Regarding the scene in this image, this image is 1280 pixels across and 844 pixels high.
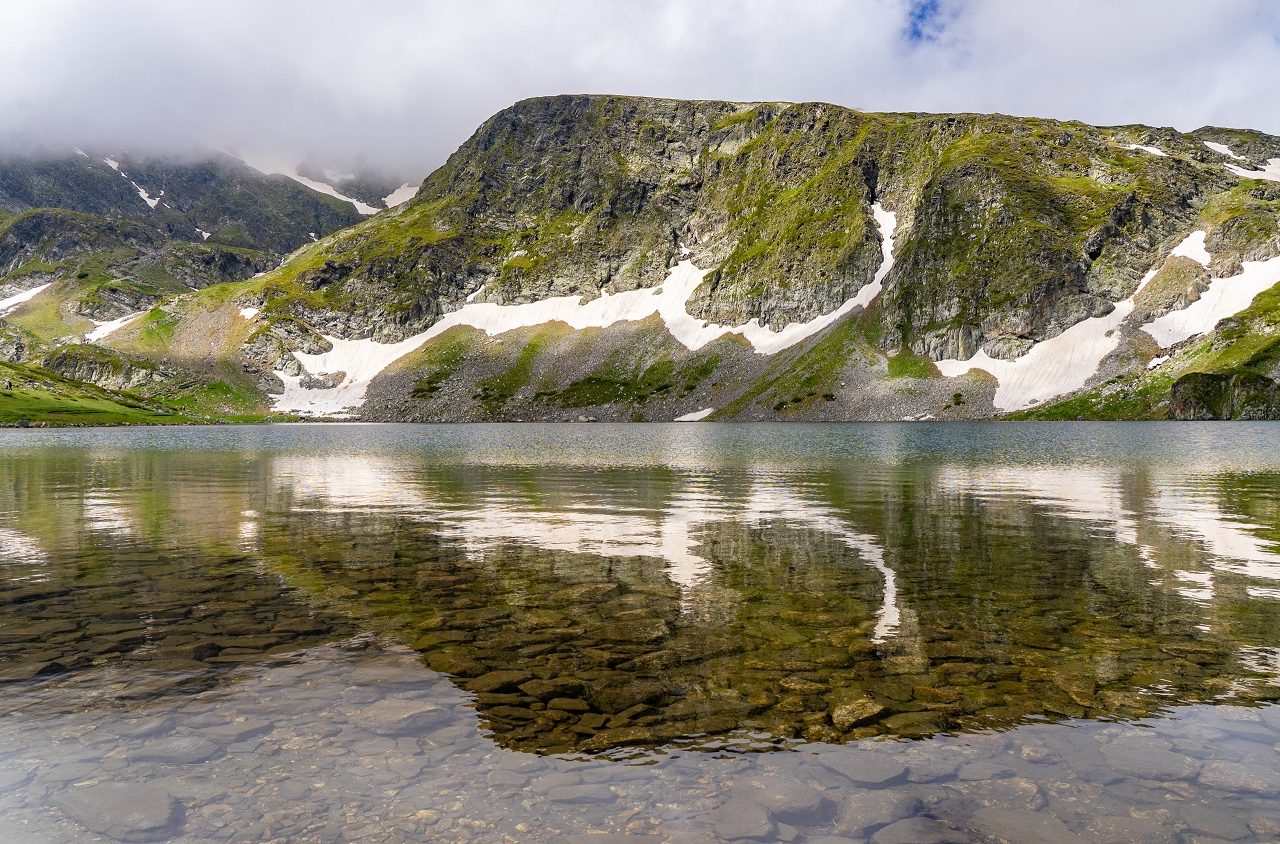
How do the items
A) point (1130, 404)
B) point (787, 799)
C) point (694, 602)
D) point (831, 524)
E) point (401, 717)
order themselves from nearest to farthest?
point (787, 799) → point (401, 717) → point (694, 602) → point (831, 524) → point (1130, 404)

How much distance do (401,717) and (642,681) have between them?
164 inches

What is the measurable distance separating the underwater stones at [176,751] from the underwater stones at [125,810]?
71cm

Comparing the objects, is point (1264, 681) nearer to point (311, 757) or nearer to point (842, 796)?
point (842, 796)

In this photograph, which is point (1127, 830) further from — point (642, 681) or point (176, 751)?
point (176, 751)

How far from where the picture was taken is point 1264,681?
14.0 meters

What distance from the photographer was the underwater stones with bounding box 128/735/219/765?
35.6 feet

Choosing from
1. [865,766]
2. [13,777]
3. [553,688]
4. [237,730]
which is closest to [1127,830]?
[865,766]

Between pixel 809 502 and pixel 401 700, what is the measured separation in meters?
32.1

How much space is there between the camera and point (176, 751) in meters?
11.1

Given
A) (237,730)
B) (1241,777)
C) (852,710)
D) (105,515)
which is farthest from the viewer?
(105,515)

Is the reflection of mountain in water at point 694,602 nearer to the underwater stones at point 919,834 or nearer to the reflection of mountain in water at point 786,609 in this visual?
the reflection of mountain in water at point 786,609

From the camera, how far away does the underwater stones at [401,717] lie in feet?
39.2

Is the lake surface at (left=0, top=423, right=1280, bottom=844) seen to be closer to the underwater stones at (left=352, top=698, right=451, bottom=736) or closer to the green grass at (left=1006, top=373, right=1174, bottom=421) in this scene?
the underwater stones at (left=352, top=698, right=451, bottom=736)

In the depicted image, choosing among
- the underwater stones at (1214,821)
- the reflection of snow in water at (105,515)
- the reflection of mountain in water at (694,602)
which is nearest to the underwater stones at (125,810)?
the reflection of mountain in water at (694,602)
